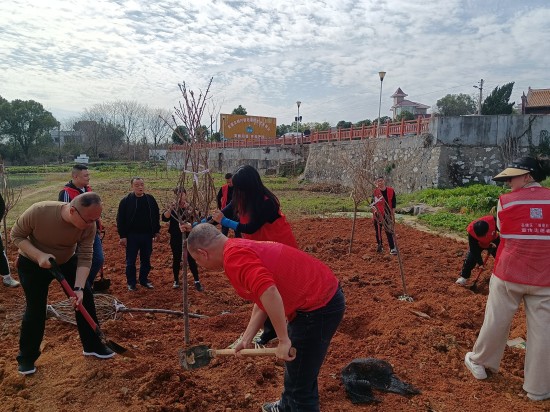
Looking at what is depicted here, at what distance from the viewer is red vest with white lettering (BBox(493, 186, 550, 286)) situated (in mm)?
3230

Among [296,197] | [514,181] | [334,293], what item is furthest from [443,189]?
[334,293]

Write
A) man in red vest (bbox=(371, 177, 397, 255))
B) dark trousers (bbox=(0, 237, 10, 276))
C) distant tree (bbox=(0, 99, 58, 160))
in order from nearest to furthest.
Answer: dark trousers (bbox=(0, 237, 10, 276)) < man in red vest (bbox=(371, 177, 397, 255)) < distant tree (bbox=(0, 99, 58, 160))

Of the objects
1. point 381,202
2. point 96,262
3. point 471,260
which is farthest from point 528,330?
point 96,262

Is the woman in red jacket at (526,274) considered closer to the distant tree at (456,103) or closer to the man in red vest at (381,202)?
the man in red vest at (381,202)

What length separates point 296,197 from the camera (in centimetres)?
1966

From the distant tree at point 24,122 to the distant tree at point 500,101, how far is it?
172 feet

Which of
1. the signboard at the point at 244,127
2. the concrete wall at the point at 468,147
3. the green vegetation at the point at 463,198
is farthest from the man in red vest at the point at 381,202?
the signboard at the point at 244,127

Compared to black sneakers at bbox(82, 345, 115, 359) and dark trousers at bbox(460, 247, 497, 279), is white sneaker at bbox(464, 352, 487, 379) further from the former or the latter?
black sneakers at bbox(82, 345, 115, 359)

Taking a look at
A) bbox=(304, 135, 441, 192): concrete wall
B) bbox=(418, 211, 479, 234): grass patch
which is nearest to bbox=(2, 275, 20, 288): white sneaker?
bbox=(418, 211, 479, 234): grass patch

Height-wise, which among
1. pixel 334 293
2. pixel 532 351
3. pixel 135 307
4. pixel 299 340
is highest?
pixel 334 293

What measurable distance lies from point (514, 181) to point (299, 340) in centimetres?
231

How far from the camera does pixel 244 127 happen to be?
151 feet

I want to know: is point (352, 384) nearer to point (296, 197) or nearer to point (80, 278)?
point (80, 278)

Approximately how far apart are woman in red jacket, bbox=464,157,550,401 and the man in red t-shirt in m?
1.74
